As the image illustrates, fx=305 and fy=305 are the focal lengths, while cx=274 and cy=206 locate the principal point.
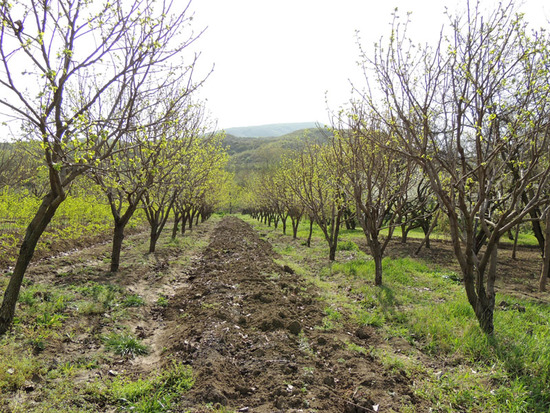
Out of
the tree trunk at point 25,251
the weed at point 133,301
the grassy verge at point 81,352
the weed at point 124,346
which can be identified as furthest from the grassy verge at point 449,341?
the tree trunk at point 25,251

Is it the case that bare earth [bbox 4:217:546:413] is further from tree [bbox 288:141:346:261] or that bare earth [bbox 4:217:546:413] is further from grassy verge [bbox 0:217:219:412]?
tree [bbox 288:141:346:261]

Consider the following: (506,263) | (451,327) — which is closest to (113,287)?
(451,327)

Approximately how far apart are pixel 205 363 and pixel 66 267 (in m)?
7.37

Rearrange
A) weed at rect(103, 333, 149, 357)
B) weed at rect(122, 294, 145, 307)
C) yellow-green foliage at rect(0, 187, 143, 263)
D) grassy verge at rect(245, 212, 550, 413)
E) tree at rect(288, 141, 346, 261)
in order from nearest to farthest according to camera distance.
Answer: grassy verge at rect(245, 212, 550, 413), weed at rect(103, 333, 149, 357), weed at rect(122, 294, 145, 307), tree at rect(288, 141, 346, 261), yellow-green foliage at rect(0, 187, 143, 263)

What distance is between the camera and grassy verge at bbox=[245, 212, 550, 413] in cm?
391

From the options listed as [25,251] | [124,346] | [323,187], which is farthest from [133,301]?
[323,187]

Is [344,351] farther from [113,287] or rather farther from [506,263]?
[506,263]

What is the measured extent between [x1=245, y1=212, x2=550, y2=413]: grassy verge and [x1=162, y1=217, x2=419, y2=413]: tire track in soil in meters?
0.38

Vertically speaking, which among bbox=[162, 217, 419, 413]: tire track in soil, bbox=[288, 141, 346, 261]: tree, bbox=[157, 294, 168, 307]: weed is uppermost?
bbox=[288, 141, 346, 261]: tree

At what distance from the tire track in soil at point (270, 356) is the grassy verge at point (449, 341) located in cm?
38

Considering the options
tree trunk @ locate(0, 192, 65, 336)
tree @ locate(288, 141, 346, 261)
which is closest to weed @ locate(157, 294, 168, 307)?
tree trunk @ locate(0, 192, 65, 336)

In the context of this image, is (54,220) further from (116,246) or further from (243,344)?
(243,344)

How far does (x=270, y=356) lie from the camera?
4633mm

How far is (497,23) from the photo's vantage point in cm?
477
